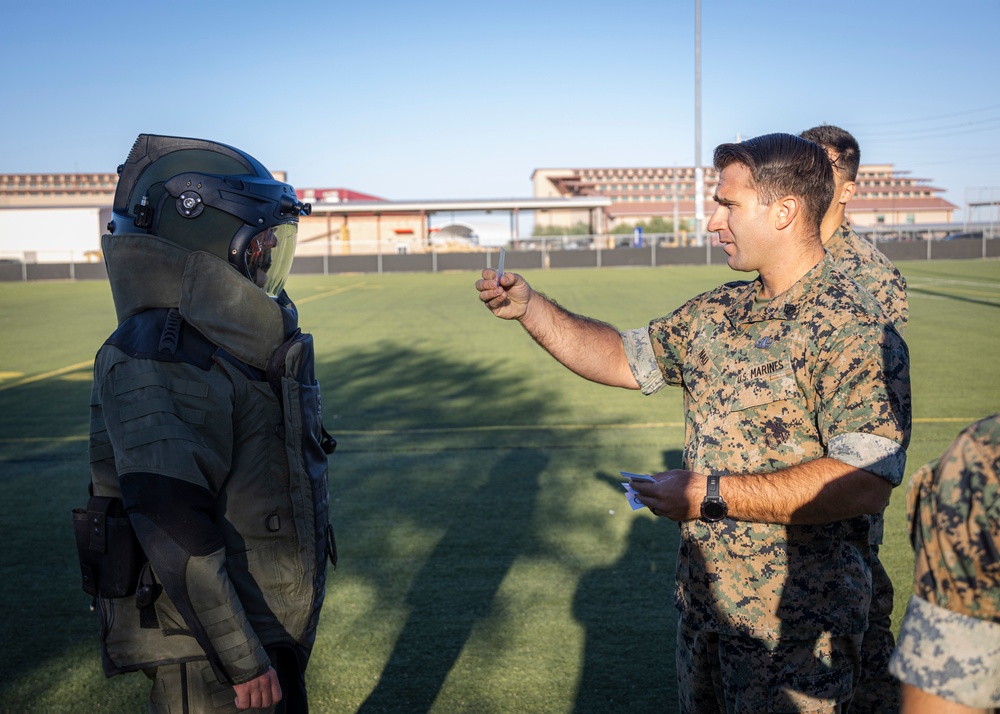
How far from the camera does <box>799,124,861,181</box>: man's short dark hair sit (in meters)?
3.90

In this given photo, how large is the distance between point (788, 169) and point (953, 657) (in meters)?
1.50

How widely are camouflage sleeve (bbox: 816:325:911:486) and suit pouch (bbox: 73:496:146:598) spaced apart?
172 centimetres

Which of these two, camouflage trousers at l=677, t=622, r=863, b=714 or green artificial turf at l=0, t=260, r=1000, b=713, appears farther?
green artificial turf at l=0, t=260, r=1000, b=713

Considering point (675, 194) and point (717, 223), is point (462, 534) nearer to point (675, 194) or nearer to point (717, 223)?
point (717, 223)

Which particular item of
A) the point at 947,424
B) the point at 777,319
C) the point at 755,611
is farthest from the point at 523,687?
the point at 947,424

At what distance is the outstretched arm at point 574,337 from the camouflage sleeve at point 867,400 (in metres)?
0.82

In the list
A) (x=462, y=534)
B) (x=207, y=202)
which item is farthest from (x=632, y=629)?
(x=207, y=202)

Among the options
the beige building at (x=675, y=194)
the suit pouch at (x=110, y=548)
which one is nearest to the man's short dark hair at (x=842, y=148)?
the suit pouch at (x=110, y=548)

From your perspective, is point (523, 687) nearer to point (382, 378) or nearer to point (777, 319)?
point (777, 319)

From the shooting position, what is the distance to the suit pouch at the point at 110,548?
207 cm

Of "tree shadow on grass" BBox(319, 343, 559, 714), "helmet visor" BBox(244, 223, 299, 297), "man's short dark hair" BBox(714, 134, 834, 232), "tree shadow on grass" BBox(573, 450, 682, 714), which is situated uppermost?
"man's short dark hair" BBox(714, 134, 834, 232)

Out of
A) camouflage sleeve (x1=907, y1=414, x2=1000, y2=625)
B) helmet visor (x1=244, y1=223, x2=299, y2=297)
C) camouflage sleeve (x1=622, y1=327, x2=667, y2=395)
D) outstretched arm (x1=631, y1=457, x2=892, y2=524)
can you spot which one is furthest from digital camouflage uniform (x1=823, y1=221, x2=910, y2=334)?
camouflage sleeve (x1=907, y1=414, x2=1000, y2=625)

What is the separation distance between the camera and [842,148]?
3916mm

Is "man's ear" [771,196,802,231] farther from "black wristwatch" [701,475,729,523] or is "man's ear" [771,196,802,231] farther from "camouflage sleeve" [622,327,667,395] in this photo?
"black wristwatch" [701,475,729,523]
